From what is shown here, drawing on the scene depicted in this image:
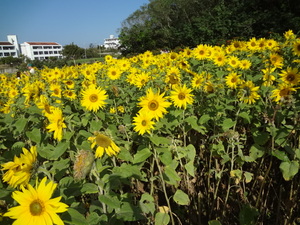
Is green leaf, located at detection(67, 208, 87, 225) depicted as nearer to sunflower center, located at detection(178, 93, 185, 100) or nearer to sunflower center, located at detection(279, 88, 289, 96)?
sunflower center, located at detection(178, 93, 185, 100)

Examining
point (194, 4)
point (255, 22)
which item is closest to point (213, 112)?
point (255, 22)

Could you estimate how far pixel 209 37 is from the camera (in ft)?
61.9

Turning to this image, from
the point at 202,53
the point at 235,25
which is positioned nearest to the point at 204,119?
the point at 202,53

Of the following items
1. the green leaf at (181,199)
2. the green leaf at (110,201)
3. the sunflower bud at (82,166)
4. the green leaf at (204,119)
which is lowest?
the green leaf at (181,199)

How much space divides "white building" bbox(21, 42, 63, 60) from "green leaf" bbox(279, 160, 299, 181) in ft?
367

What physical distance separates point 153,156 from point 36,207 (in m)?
1.17

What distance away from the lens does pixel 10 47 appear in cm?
9969

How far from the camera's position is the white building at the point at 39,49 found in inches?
4048

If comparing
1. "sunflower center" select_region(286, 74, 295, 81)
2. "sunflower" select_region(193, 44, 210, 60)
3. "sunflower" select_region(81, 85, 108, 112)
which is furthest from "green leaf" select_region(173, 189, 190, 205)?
"sunflower" select_region(193, 44, 210, 60)

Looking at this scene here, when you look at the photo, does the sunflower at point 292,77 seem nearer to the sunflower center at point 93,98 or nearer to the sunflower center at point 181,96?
the sunflower center at point 181,96

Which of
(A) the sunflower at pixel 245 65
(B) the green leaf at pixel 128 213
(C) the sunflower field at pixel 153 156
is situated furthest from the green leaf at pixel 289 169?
(A) the sunflower at pixel 245 65

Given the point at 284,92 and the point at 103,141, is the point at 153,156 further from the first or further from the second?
the point at 284,92

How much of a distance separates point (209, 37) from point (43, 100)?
61.0ft

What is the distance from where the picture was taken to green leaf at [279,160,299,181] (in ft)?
5.56
